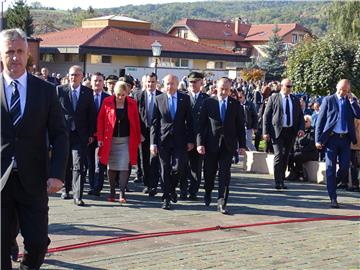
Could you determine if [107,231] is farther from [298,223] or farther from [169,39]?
[169,39]

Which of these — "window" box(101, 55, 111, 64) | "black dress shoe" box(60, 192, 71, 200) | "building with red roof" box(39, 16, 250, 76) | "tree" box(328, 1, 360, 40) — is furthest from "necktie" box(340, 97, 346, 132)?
"tree" box(328, 1, 360, 40)

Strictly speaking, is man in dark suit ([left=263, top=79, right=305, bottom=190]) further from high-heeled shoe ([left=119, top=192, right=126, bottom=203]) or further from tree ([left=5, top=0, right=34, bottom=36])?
tree ([left=5, top=0, right=34, bottom=36])

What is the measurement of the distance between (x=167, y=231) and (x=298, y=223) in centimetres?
199

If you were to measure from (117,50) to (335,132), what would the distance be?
40.9 metres

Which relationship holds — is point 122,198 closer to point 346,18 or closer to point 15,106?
point 15,106

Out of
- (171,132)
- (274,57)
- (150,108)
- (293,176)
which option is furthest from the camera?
(274,57)

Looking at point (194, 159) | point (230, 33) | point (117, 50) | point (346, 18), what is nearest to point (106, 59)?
point (117, 50)

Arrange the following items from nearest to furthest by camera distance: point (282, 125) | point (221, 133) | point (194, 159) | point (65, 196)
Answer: point (221, 133) < point (65, 196) < point (194, 159) < point (282, 125)

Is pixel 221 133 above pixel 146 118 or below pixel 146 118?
below

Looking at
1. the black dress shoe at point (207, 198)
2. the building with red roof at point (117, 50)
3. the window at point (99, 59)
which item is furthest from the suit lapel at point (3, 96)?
the window at point (99, 59)

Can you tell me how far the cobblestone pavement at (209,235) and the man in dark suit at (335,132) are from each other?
0.60 meters

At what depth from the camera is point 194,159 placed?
1138 cm

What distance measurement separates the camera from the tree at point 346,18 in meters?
52.3

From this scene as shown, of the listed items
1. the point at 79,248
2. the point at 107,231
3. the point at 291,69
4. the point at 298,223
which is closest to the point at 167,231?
the point at 107,231
